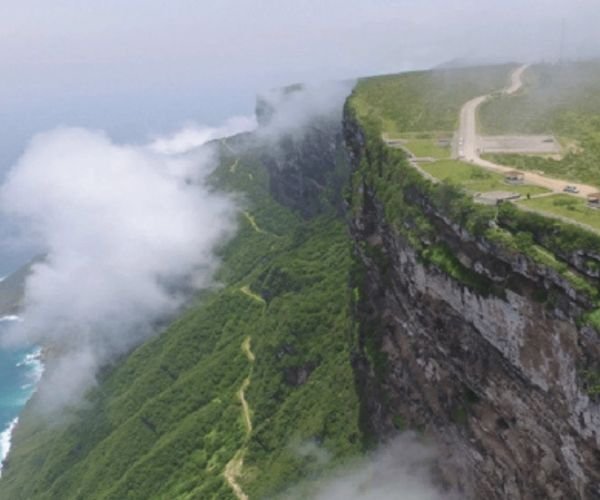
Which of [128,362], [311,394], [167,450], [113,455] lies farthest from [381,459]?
[128,362]

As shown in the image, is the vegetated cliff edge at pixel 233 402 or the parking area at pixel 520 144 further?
the vegetated cliff edge at pixel 233 402

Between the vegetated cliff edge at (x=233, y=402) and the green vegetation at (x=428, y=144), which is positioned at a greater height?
the green vegetation at (x=428, y=144)

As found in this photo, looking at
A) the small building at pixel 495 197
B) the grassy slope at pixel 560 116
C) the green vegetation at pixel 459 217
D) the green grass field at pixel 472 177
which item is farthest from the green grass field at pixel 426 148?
the small building at pixel 495 197

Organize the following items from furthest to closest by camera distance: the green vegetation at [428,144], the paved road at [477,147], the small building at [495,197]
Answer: the green vegetation at [428,144], the paved road at [477,147], the small building at [495,197]

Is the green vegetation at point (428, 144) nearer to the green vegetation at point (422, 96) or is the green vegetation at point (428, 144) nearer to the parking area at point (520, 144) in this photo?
the green vegetation at point (422, 96)

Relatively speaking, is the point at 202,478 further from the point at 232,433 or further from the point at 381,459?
the point at 381,459

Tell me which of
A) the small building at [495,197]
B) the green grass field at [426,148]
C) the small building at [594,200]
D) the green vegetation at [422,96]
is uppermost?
the small building at [594,200]

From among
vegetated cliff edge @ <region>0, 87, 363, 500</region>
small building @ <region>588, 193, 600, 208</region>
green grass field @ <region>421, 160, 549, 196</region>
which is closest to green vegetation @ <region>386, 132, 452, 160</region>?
green grass field @ <region>421, 160, 549, 196</region>

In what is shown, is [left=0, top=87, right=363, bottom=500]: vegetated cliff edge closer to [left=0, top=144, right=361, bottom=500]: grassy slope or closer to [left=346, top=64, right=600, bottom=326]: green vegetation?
[left=0, top=144, right=361, bottom=500]: grassy slope
